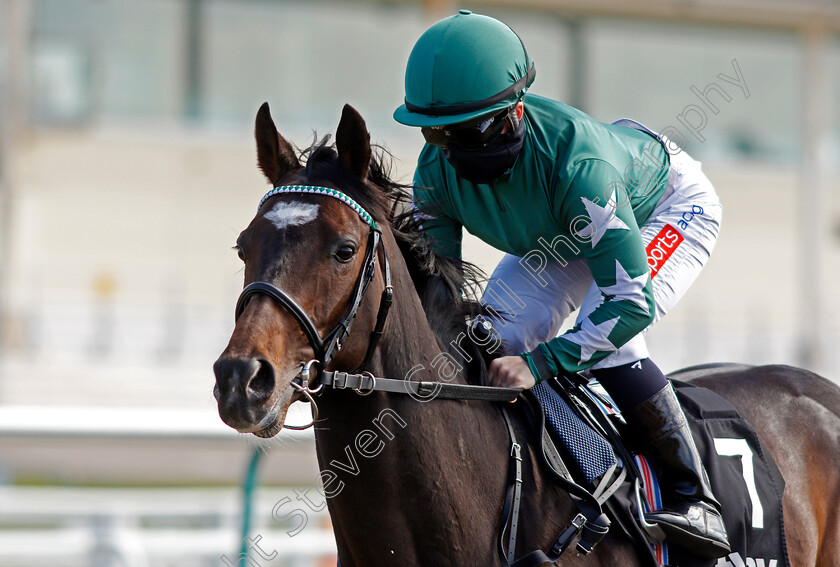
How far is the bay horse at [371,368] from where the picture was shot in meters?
2.03

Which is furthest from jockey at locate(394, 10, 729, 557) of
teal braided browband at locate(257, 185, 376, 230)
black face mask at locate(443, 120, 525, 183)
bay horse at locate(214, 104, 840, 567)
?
teal braided browband at locate(257, 185, 376, 230)

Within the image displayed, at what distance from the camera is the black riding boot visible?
2.61 m

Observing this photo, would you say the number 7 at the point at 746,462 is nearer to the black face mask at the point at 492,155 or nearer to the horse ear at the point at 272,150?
the black face mask at the point at 492,155

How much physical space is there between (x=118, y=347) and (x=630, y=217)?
13717 millimetres

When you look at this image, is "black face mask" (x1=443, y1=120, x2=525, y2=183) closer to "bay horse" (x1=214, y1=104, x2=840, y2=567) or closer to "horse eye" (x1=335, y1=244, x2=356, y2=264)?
"bay horse" (x1=214, y1=104, x2=840, y2=567)

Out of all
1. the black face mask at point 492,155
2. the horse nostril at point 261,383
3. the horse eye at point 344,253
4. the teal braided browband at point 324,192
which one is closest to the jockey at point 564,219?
the black face mask at point 492,155

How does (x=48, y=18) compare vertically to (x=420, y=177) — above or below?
below

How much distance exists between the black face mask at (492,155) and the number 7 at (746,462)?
104cm

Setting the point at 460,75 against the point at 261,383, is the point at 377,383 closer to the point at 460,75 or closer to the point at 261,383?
the point at 261,383

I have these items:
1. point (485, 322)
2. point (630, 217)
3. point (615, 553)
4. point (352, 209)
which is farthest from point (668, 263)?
point (352, 209)

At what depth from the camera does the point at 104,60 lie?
18172 mm

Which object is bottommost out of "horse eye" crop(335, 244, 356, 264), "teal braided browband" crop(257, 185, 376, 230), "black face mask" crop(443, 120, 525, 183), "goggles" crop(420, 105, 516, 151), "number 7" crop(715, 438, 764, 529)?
"number 7" crop(715, 438, 764, 529)

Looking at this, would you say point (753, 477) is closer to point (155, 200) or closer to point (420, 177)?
point (420, 177)

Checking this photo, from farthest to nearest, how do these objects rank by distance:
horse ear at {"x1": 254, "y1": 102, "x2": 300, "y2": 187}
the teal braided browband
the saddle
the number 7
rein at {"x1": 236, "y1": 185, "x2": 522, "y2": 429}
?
1. the number 7
2. the saddle
3. horse ear at {"x1": 254, "y1": 102, "x2": 300, "y2": 187}
4. the teal braided browband
5. rein at {"x1": 236, "y1": 185, "x2": 522, "y2": 429}
